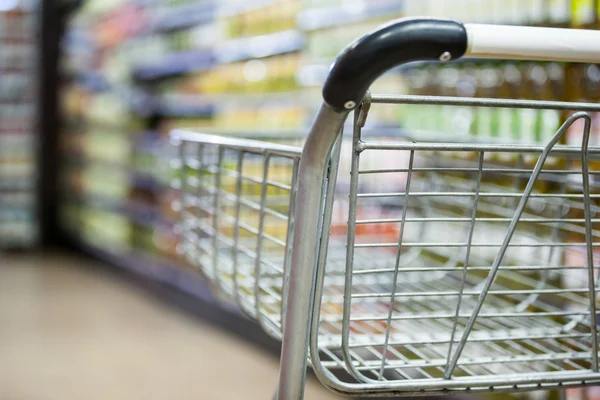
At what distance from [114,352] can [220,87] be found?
5.33ft

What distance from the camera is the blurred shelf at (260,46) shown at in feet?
12.1

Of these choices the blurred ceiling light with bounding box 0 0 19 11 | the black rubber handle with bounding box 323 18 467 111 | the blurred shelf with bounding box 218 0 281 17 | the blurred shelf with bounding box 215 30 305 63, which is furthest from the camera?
the blurred ceiling light with bounding box 0 0 19 11

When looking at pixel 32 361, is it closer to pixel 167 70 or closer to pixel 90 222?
pixel 167 70

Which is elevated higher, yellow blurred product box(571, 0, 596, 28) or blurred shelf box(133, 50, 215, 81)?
yellow blurred product box(571, 0, 596, 28)

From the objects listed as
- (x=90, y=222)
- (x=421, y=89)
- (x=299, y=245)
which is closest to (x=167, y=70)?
(x=90, y=222)

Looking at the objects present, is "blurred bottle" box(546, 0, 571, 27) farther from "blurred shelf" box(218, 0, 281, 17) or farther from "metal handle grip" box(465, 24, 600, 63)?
"blurred shelf" box(218, 0, 281, 17)

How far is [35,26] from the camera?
249 inches

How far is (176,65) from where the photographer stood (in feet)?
15.7

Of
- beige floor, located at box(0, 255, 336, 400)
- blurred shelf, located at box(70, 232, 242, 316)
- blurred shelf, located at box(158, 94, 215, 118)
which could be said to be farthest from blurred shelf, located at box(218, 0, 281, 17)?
beige floor, located at box(0, 255, 336, 400)

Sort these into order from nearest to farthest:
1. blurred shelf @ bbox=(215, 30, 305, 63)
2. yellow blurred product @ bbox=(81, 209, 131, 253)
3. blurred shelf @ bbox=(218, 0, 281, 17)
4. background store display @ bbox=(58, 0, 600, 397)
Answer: background store display @ bbox=(58, 0, 600, 397)
blurred shelf @ bbox=(215, 30, 305, 63)
blurred shelf @ bbox=(218, 0, 281, 17)
yellow blurred product @ bbox=(81, 209, 131, 253)

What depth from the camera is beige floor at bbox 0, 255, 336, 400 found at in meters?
2.96

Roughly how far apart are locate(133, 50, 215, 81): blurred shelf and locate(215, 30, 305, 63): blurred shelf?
16cm

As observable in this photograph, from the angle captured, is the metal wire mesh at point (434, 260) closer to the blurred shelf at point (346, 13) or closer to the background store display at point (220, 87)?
the background store display at point (220, 87)

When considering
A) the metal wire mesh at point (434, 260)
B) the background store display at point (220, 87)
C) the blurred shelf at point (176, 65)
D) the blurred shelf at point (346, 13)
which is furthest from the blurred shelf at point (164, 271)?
the metal wire mesh at point (434, 260)
